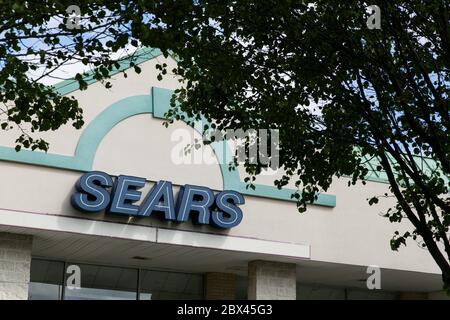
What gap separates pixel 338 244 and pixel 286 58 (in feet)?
32.3

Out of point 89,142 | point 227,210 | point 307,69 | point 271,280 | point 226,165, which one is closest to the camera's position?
point 307,69

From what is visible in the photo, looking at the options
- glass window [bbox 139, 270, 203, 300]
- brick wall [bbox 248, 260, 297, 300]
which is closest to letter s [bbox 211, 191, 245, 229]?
brick wall [bbox 248, 260, 297, 300]

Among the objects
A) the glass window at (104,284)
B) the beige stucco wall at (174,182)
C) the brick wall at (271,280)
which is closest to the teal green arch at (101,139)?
the beige stucco wall at (174,182)

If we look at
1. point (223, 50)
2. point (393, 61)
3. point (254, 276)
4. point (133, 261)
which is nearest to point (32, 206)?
point (133, 261)

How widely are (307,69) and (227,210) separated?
7.98 m

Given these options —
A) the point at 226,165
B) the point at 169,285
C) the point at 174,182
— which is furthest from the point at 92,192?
the point at 169,285

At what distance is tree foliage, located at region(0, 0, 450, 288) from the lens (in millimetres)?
9805

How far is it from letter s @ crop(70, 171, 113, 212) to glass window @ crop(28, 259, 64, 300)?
3890 millimetres

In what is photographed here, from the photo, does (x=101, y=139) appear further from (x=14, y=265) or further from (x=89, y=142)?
(x=14, y=265)

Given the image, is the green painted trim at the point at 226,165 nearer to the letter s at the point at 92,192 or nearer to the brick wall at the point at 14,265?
the letter s at the point at 92,192

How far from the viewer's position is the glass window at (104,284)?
20.5 m

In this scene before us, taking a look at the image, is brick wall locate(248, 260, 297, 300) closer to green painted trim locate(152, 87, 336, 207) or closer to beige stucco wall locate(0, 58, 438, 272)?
beige stucco wall locate(0, 58, 438, 272)

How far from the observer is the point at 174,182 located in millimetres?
18359

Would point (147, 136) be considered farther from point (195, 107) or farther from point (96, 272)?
point (195, 107)
